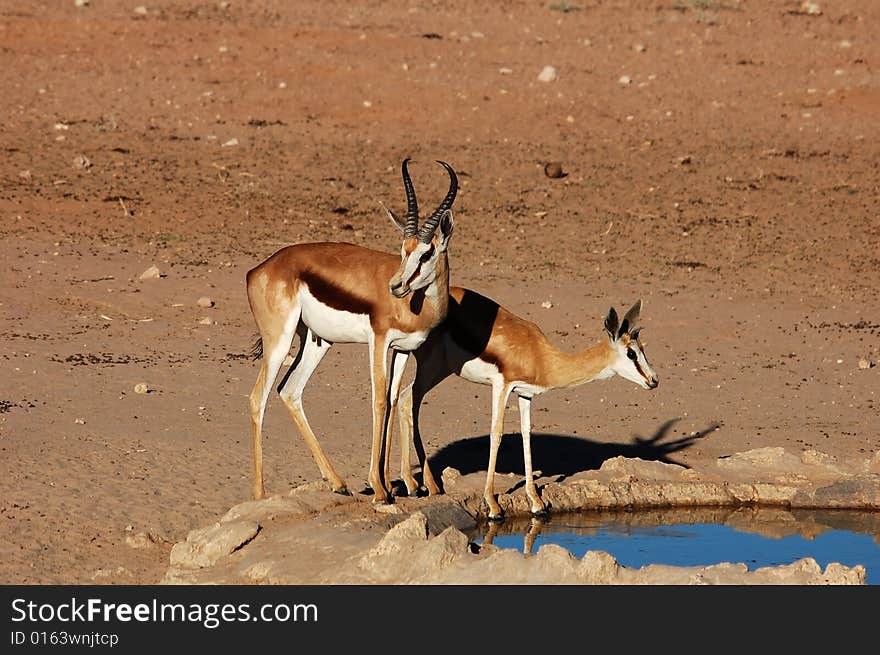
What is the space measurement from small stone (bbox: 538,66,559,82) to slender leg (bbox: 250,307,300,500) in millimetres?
15115

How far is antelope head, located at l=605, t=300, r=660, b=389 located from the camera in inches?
403

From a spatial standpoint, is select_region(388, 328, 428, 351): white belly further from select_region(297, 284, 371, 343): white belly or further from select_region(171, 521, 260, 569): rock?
select_region(171, 521, 260, 569): rock

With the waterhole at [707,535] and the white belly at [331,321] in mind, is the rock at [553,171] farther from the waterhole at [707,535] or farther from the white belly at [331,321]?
the white belly at [331,321]

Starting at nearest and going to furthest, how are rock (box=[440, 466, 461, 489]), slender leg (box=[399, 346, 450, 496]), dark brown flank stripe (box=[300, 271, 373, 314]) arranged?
dark brown flank stripe (box=[300, 271, 373, 314]), slender leg (box=[399, 346, 450, 496]), rock (box=[440, 466, 461, 489])

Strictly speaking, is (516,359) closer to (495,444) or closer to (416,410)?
(495,444)

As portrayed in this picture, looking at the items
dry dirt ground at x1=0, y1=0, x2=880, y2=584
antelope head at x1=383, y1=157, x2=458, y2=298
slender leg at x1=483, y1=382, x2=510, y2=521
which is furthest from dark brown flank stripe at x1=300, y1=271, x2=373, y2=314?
dry dirt ground at x1=0, y1=0, x2=880, y2=584

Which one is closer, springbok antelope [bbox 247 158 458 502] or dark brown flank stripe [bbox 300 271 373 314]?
springbok antelope [bbox 247 158 458 502]

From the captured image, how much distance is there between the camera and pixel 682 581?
305 inches

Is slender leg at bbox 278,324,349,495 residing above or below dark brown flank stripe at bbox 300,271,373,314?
below

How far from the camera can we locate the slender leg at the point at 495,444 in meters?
10.1

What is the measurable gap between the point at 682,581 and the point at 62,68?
59.2 feet

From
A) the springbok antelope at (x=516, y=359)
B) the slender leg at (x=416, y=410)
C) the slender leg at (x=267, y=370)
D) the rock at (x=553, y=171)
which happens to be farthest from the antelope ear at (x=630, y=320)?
the rock at (x=553, y=171)

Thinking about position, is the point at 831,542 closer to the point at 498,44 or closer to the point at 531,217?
the point at 531,217

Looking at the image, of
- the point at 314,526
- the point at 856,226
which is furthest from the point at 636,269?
the point at 314,526
